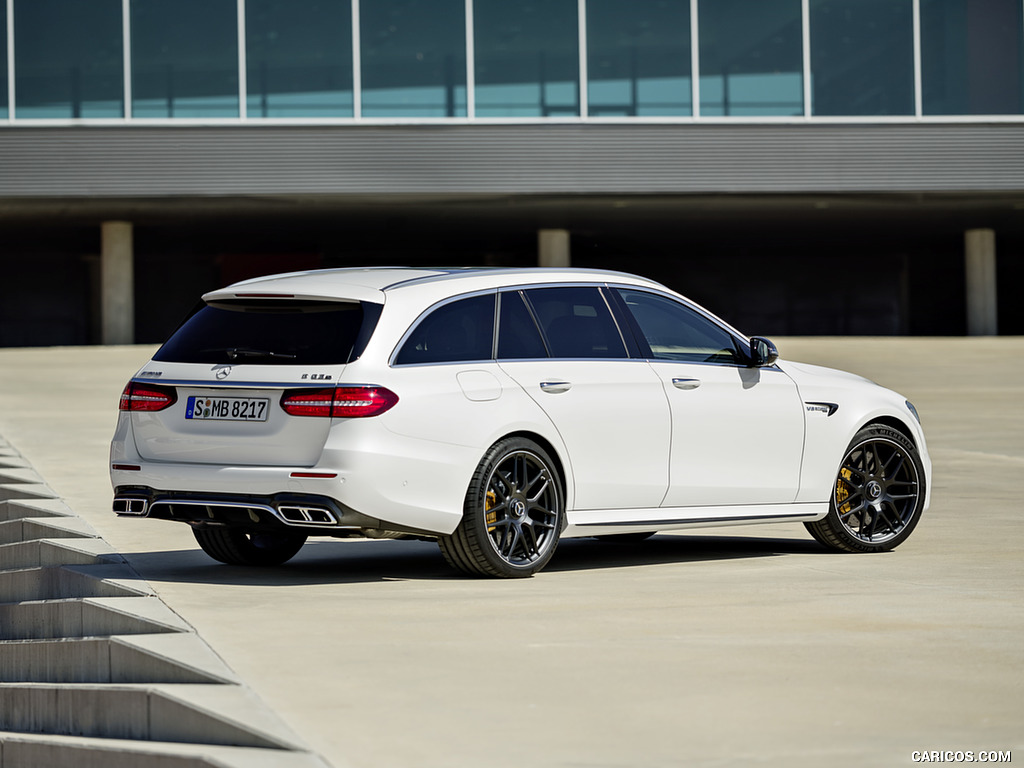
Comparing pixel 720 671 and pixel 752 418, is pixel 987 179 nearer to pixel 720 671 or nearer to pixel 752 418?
pixel 752 418

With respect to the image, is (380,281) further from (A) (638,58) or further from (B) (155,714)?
(A) (638,58)

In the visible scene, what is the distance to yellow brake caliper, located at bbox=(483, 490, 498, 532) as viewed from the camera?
789 cm

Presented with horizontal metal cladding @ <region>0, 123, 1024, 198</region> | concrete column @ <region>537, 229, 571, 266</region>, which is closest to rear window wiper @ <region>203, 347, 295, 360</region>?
horizontal metal cladding @ <region>0, 123, 1024, 198</region>

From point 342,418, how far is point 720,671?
8.44 ft

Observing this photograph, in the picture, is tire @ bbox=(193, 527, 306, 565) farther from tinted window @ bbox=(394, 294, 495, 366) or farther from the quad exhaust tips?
tinted window @ bbox=(394, 294, 495, 366)

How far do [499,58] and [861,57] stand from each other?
7.55 meters

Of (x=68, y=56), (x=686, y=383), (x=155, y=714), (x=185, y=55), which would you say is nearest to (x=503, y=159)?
(x=185, y=55)

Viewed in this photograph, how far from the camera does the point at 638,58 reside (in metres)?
33.0

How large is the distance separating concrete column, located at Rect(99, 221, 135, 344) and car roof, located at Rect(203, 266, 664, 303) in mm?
28045

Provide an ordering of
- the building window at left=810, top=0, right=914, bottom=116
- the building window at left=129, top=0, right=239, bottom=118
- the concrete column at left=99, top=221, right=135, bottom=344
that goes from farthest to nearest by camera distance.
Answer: the concrete column at left=99, top=221, right=135, bottom=344, the building window at left=810, top=0, right=914, bottom=116, the building window at left=129, top=0, right=239, bottom=118

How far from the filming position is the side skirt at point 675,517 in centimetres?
828

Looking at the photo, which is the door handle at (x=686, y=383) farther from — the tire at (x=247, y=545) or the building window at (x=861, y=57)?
the building window at (x=861, y=57)

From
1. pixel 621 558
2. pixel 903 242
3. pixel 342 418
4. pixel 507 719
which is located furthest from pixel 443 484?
pixel 903 242

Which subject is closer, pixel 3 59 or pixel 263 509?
pixel 263 509
